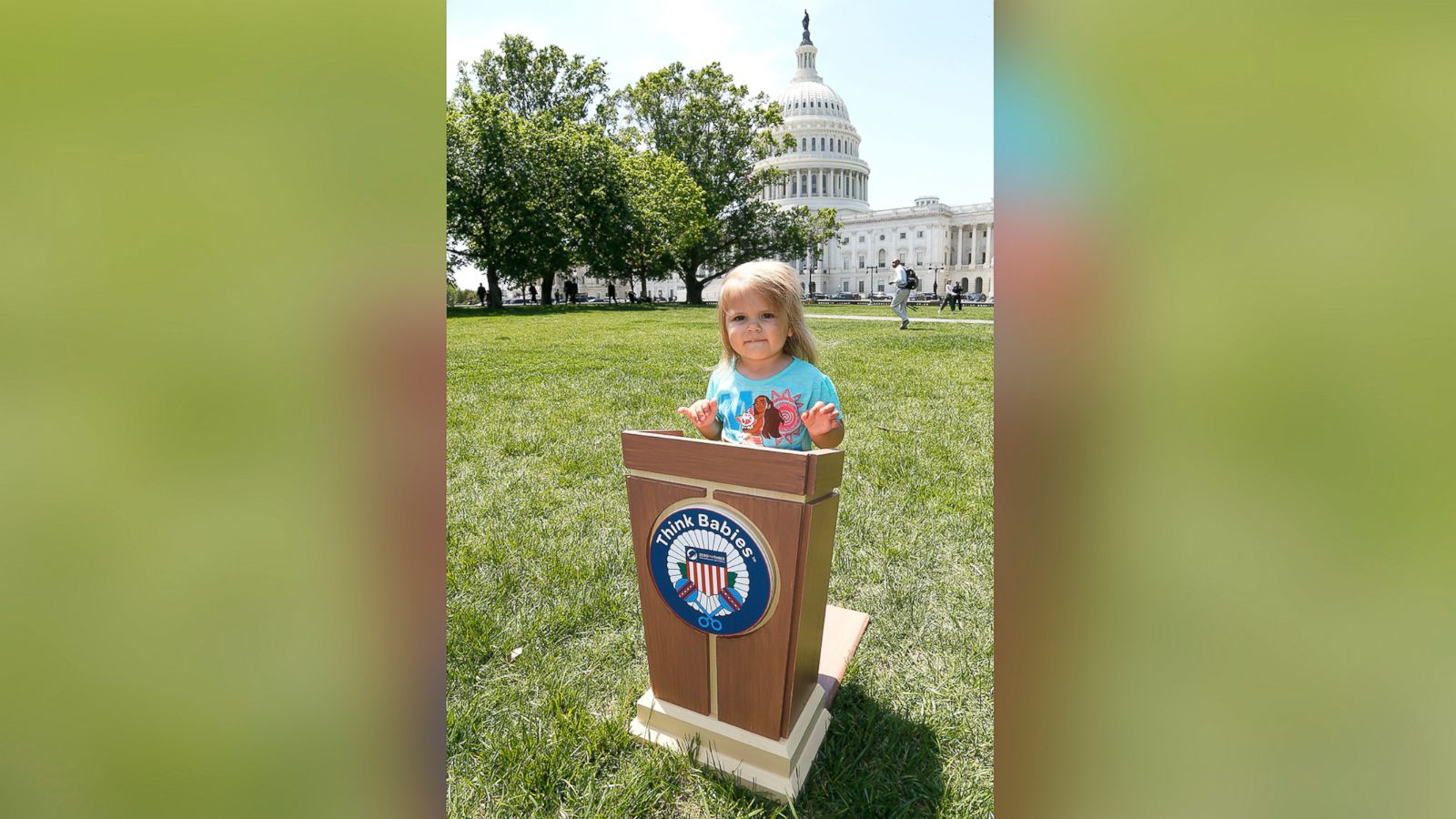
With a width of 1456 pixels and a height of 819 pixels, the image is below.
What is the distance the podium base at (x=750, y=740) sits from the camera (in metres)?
2.03

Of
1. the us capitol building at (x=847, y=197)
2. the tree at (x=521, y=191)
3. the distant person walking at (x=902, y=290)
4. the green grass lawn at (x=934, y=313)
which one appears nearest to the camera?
the distant person walking at (x=902, y=290)

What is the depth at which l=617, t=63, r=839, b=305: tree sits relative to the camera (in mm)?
43875

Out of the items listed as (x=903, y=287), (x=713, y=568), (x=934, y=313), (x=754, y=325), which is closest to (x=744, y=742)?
(x=713, y=568)

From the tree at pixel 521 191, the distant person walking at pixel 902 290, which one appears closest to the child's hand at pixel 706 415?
the distant person walking at pixel 902 290

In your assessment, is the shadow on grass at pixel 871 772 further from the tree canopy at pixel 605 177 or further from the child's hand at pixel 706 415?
the tree canopy at pixel 605 177

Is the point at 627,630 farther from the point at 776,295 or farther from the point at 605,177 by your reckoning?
the point at 605,177

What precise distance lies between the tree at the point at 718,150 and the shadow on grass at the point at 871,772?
136 feet

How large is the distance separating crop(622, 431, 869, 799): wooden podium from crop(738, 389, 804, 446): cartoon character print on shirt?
1.53ft

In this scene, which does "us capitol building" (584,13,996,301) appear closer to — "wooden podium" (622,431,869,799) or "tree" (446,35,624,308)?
"tree" (446,35,624,308)

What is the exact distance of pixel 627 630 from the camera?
9.27 feet
